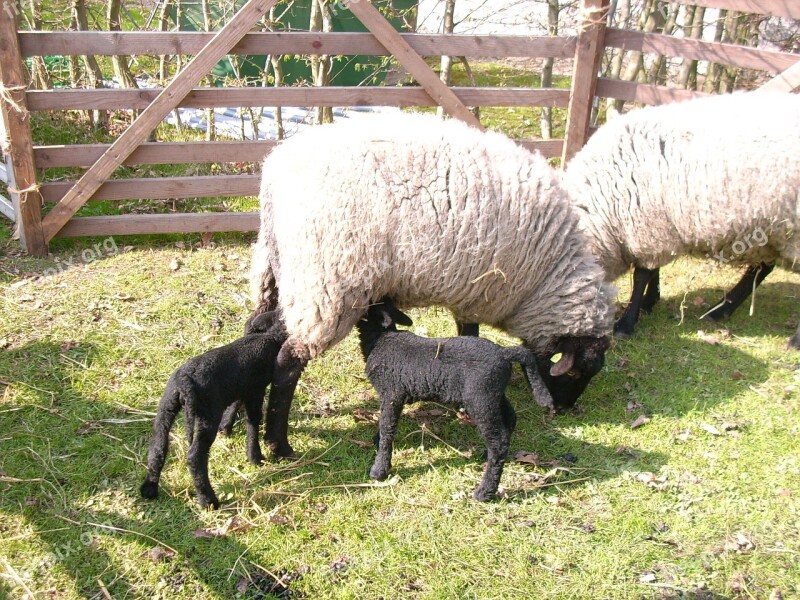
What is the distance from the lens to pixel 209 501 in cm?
373

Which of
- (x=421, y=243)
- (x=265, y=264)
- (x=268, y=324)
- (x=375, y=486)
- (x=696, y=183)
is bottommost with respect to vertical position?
(x=375, y=486)

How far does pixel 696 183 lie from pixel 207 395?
3896 mm

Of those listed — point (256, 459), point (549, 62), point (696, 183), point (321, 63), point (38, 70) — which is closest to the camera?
point (256, 459)

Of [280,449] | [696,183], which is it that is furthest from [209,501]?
[696,183]

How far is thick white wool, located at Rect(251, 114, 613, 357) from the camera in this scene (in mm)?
3965

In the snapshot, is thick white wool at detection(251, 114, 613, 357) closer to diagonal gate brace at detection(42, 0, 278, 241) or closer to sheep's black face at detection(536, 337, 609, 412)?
sheep's black face at detection(536, 337, 609, 412)

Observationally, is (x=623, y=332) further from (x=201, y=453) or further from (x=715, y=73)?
(x=715, y=73)

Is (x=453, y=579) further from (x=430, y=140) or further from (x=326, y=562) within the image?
(x=430, y=140)

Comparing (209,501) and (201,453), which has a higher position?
(201,453)

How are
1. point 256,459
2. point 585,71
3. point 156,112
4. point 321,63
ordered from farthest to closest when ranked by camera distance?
point 321,63 < point 585,71 < point 156,112 < point 256,459

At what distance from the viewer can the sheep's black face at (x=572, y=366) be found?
4.48 meters

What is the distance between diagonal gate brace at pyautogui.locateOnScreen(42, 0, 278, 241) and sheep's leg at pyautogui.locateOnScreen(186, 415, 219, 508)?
133 inches

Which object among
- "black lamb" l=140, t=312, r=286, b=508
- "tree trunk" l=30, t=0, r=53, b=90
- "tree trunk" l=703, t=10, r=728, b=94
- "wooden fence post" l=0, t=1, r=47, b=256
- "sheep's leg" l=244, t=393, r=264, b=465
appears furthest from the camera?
"tree trunk" l=703, t=10, r=728, b=94

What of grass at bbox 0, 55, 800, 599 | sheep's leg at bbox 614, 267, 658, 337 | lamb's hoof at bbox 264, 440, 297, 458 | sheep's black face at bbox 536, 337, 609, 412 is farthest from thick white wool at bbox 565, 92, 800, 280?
lamb's hoof at bbox 264, 440, 297, 458
